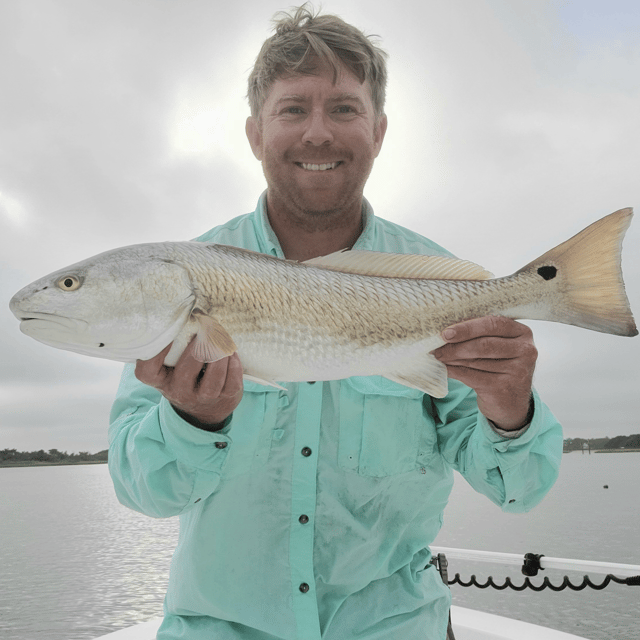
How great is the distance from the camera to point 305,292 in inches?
102

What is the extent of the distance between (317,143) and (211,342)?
1945mm

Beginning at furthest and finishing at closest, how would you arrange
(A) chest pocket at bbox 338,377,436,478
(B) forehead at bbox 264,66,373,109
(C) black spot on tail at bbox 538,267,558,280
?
(B) forehead at bbox 264,66,373,109, (A) chest pocket at bbox 338,377,436,478, (C) black spot on tail at bbox 538,267,558,280

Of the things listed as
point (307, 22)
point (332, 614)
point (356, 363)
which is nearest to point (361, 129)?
point (307, 22)

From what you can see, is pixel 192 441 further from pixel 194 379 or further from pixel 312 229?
pixel 312 229

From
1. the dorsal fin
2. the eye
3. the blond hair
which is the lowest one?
the eye

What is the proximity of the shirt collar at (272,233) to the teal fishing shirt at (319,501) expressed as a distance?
1017 mm

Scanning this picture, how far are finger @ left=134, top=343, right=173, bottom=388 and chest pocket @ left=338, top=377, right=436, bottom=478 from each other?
1297 millimetres

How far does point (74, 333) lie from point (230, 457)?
1.24 meters

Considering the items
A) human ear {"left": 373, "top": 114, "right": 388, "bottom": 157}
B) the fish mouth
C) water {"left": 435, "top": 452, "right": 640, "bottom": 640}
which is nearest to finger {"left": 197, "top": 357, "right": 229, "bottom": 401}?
the fish mouth

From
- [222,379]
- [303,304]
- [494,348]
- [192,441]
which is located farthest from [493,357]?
[192,441]

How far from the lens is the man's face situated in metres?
3.68

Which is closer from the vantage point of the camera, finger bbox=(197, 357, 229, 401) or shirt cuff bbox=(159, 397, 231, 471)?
finger bbox=(197, 357, 229, 401)

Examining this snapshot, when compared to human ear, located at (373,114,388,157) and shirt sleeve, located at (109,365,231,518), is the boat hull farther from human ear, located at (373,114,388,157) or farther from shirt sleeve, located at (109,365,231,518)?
human ear, located at (373,114,388,157)

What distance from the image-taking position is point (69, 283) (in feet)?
7.73
